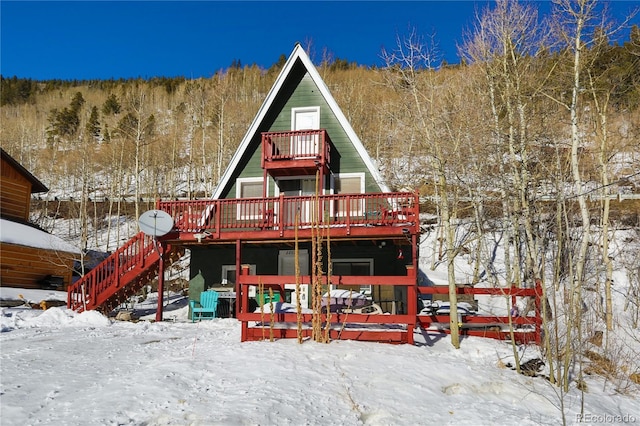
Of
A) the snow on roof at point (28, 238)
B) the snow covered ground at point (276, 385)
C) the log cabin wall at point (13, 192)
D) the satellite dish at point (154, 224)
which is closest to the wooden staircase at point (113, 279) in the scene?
the satellite dish at point (154, 224)

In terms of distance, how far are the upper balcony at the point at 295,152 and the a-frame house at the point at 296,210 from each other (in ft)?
0.12

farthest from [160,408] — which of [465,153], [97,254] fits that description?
[97,254]

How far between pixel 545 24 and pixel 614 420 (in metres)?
10.5

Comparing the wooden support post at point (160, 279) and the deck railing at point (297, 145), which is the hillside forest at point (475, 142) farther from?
the wooden support post at point (160, 279)

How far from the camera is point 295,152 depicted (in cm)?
1588

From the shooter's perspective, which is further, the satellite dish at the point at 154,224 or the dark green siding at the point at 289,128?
the dark green siding at the point at 289,128

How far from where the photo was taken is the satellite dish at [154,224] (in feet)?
44.4

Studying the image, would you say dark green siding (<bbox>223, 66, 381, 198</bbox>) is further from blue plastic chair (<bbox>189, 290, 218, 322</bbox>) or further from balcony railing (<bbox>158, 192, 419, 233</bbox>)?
blue plastic chair (<bbox>189, 290, 218, 322</bbox>)

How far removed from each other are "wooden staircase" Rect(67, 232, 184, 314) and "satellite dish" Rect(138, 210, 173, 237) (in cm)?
77

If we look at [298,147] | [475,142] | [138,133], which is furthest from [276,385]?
[138,133]

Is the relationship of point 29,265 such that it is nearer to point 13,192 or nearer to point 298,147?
point 13,192

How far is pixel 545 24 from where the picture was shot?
41.5ft

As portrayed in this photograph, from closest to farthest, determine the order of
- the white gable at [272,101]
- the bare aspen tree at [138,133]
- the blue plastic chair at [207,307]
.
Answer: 1. the blue plastic chair at [207,307]
2. the white gable at [272,101]
3. the bare aspen tree at [138,133]

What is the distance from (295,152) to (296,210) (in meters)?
2.66
